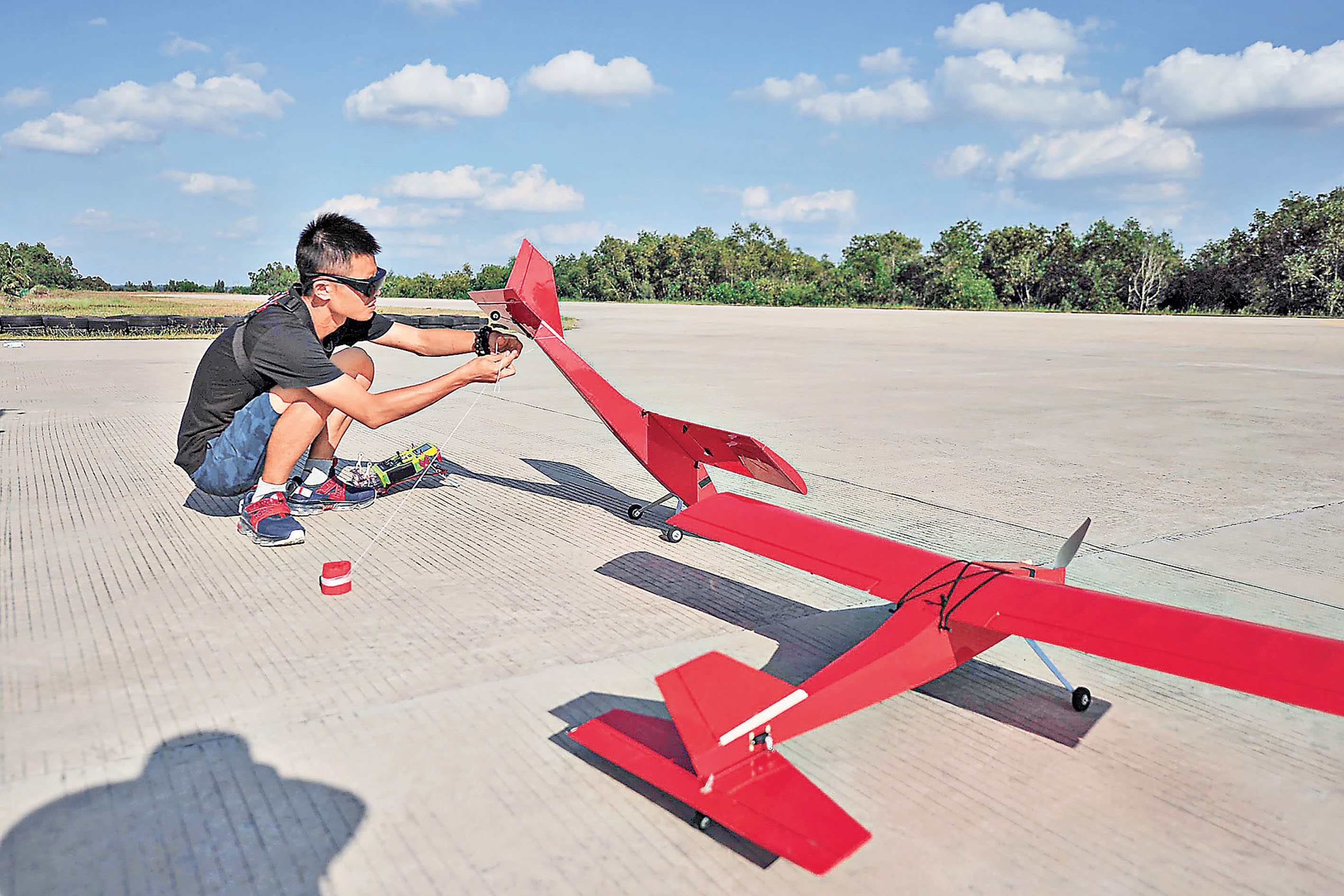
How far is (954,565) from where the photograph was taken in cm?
338

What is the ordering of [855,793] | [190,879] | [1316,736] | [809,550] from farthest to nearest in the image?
[809,550], [1316,736], [855,793], [190,879]

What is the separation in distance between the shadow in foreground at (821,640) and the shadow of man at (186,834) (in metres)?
1.84

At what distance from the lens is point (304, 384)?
4.96m

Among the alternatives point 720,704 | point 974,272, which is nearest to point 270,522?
point 720,704

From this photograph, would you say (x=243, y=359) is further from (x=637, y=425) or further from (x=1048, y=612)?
(x=1048, y=612)

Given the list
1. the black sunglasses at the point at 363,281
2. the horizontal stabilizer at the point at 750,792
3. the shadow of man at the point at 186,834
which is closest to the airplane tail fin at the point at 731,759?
the horizontal stabilizer at the point at 750,792

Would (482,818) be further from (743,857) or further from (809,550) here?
(809,550)

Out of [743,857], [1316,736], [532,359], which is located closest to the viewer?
[743,857]

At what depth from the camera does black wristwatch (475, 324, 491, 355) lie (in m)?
5.34

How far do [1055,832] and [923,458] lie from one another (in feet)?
18.1

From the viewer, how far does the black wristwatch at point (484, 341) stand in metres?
5.34

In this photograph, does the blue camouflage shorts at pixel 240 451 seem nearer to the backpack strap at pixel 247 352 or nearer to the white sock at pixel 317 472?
the backpack strap at pixel 247 352

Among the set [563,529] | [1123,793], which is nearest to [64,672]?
[563,529]

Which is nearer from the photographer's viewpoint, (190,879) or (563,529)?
(190,879)
